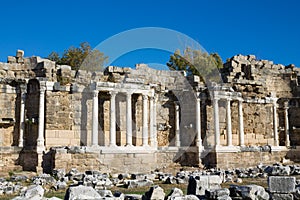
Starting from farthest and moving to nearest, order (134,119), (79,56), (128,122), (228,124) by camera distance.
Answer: (79,56) < (228,124) < (134,119) < (128,122)

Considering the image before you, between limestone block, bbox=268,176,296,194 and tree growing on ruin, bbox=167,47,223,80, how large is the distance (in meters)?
28.8

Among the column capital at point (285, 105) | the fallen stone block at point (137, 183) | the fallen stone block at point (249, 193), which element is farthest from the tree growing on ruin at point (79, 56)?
the fallen stone block at point (249, 193)

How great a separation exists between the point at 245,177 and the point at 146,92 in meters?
8.14

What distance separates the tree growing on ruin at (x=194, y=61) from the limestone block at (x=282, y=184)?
2881cm

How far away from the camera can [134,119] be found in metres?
25.1

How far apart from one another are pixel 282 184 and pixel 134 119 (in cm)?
1553

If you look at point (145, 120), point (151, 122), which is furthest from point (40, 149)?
point (151, 122)

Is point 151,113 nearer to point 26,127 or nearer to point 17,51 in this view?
point 26,127

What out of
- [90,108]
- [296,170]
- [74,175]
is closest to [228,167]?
[296,170]

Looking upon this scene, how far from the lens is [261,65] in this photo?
3167 centimetres

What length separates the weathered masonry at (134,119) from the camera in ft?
72.8

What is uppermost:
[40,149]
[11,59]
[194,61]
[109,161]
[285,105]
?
[194,61]

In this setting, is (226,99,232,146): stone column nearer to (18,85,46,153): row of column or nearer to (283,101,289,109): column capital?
(283,101,289,109): column capital

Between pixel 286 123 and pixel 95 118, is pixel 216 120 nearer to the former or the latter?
pixel 286 123
